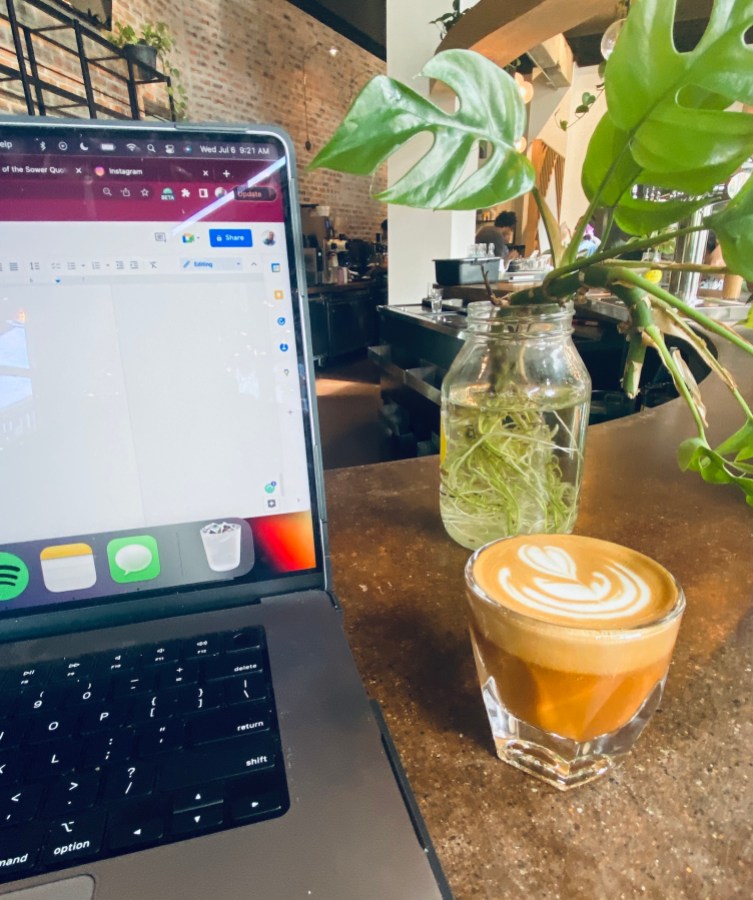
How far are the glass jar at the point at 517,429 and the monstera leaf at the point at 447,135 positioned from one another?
0.31 ft

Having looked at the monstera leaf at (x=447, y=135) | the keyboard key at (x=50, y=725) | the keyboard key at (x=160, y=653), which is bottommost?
the keyboard key at (x=50, y=725)

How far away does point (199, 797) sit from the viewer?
0.78ft

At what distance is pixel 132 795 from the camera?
239mm

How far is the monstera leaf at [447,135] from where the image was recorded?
11.3 inches

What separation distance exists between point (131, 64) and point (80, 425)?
12.4ft

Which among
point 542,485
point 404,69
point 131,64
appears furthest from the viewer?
point 131,64

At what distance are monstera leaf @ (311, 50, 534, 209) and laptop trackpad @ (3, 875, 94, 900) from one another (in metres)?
0.32

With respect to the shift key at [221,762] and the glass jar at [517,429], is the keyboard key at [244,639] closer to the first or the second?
the shift key at [221,762]

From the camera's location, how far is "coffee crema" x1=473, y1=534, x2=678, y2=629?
0.26m

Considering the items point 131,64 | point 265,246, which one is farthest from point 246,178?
point 131,64

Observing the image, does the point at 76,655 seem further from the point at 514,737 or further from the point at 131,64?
the point at 131,64

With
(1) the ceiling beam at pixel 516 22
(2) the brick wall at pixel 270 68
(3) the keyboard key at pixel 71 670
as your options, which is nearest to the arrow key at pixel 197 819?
(3) the keyboard key at pixel 71 670

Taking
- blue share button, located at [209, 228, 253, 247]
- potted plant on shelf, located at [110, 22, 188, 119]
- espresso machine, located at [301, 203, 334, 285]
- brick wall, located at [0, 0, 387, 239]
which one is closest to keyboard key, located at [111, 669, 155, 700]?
blue share button, located at [209, 228, 253, 247]

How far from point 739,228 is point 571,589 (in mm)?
202
